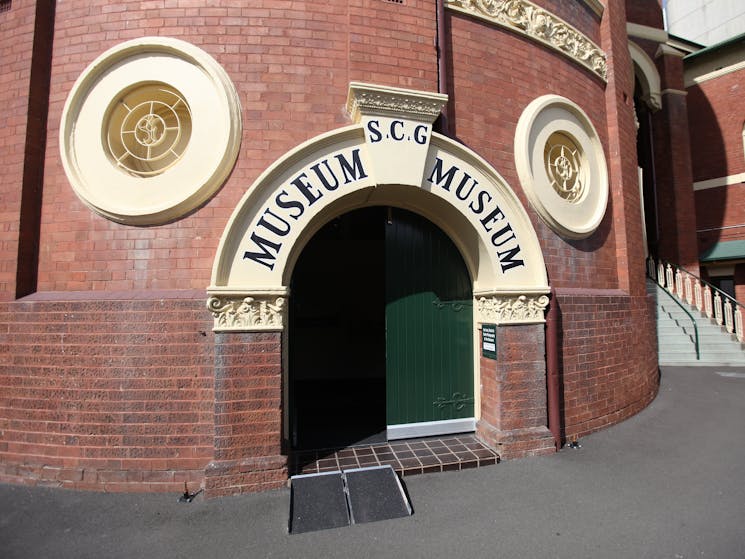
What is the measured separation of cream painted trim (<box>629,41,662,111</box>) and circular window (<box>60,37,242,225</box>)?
13879mm

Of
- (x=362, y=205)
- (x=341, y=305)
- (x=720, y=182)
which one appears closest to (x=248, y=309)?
(x=362, y=205)

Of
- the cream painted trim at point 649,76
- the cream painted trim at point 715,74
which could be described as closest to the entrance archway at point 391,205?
the cream painted trim at point 649,76

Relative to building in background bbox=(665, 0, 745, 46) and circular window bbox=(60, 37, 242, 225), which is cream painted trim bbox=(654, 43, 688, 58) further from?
circular window bbox=(60, 37, 242, 225)

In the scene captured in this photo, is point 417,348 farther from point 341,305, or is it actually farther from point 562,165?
point 341,305

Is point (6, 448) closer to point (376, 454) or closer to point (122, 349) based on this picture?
point (122, 349)

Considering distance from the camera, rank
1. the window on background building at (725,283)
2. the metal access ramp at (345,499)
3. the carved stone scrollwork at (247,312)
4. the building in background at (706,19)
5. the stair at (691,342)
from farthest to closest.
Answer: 1. the building in background at (706,19)
2. the window on background building at (725,283)
3. the stair at (691,342)
4. the carved stone scrollwork at (247,312)
5. the metal access ramp at (345,499)

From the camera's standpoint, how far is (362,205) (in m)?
5.27

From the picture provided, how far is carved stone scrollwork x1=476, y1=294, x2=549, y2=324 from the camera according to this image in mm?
5008

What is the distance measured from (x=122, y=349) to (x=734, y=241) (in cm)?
1679

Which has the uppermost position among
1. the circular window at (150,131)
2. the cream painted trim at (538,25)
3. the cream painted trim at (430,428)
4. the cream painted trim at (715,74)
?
the cream painted trim at (715,74)

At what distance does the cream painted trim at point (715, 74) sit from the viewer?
13430 millimetres

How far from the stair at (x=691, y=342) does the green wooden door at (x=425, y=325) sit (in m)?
7.64

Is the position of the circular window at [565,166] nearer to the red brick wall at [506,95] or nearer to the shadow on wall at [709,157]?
the red brick wall at [506,95]

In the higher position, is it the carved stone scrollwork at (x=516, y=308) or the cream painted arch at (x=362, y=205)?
the cream painted arch at (x=362, y=205)
